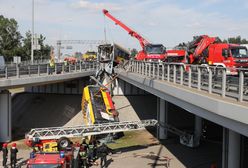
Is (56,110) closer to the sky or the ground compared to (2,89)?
closer to the ground

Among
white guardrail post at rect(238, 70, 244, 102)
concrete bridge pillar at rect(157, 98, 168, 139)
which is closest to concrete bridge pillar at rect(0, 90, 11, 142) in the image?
concrete bridge pillar at rect(157, 98, 168, 139)

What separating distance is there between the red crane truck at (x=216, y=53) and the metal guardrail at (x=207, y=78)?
345 cm

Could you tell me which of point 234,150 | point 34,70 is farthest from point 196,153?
point 34,70

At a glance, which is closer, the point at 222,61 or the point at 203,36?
the point at 222,61

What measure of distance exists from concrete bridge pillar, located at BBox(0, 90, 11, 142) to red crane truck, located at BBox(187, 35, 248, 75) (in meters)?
13.4

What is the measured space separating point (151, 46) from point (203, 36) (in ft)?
34.8

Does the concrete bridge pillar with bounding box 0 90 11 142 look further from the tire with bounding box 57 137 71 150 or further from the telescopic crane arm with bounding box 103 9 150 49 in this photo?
the telescopic crane arm with bounding box 103 9 150 49

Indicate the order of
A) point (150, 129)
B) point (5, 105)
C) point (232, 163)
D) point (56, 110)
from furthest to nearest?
point (56, 110) < point (150, 129) < point (5, 105) < point (232, 163)

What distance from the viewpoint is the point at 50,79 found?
32.2m

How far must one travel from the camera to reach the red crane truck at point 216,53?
22.5 m

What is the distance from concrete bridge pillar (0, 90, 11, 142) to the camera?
94.4 feet

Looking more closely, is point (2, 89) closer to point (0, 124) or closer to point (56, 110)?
point (0, 124)

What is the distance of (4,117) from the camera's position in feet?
95.0

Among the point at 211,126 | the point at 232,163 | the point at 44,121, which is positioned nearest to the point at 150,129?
the point at 211,126
